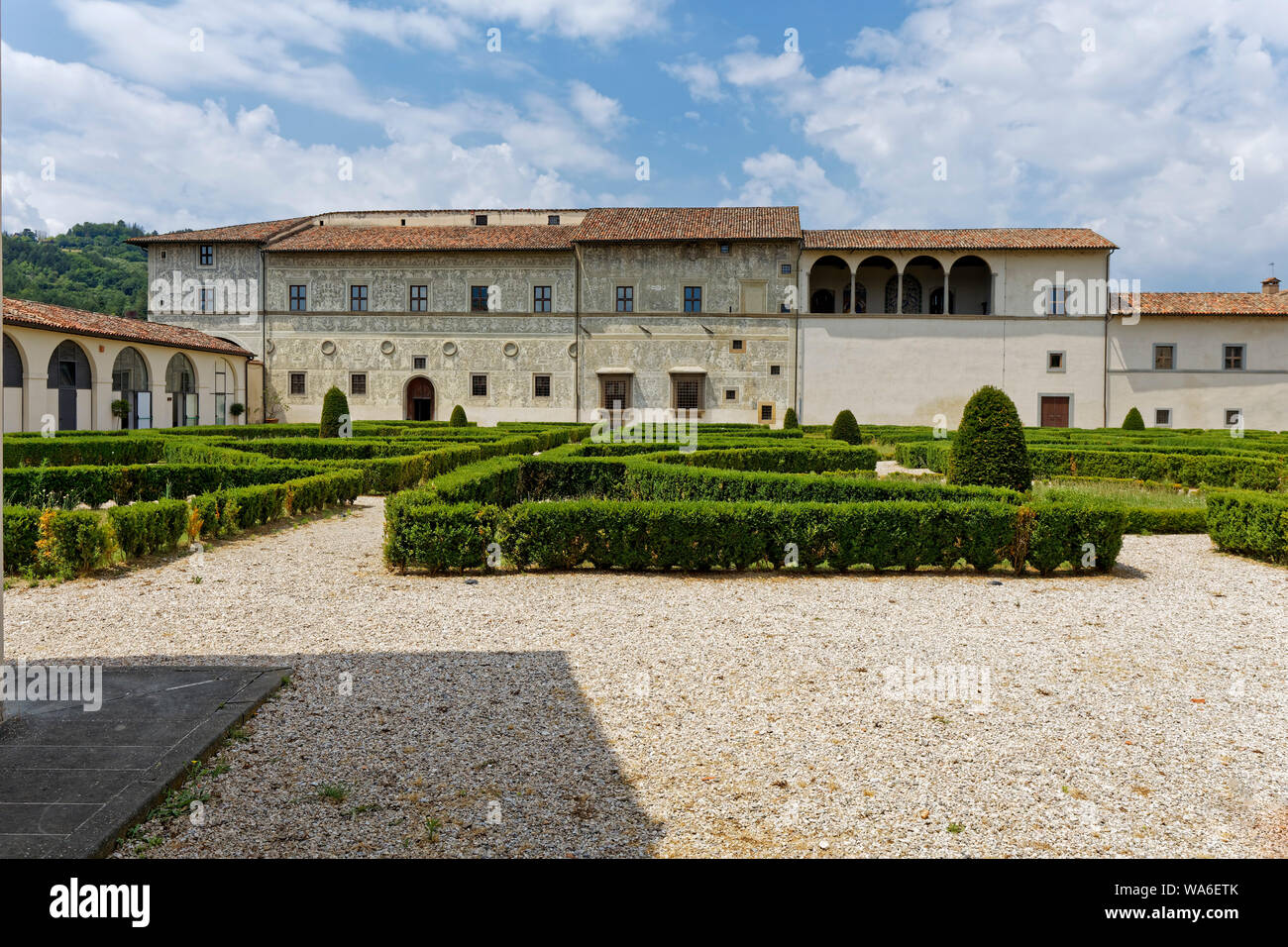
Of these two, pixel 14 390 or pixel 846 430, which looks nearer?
pixel 14 390

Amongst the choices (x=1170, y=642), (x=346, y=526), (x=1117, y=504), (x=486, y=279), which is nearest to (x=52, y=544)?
(x=346, y=526)

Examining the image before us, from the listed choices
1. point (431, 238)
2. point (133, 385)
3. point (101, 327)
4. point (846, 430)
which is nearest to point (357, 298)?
point (431, 238)

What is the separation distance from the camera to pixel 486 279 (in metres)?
34.8

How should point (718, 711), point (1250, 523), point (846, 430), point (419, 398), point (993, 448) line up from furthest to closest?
point (419, 398) < point (846, 430) < point (993, 448) < point (1250, 523) < point (718, 711)

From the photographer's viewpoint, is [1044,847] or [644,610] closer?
[1044,847]

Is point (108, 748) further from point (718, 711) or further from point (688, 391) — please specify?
point (688, 391)

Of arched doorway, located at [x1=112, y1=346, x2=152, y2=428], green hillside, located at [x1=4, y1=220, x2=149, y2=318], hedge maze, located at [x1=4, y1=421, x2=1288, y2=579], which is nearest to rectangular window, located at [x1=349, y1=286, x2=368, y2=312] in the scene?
arched doorway, located at [x1=112, y1=346, x2=152, y2=428]

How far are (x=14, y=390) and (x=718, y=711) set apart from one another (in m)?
24.3

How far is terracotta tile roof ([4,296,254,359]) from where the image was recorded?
20.9 metres

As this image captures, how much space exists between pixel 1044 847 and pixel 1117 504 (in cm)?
633

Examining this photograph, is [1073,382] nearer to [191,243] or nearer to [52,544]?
[52,544]

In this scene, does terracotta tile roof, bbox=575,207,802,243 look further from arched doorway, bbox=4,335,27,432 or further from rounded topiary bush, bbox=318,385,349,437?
arched doorway, bbox=4,335,27,432

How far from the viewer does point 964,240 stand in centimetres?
3306

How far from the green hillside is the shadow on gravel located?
127 ft
